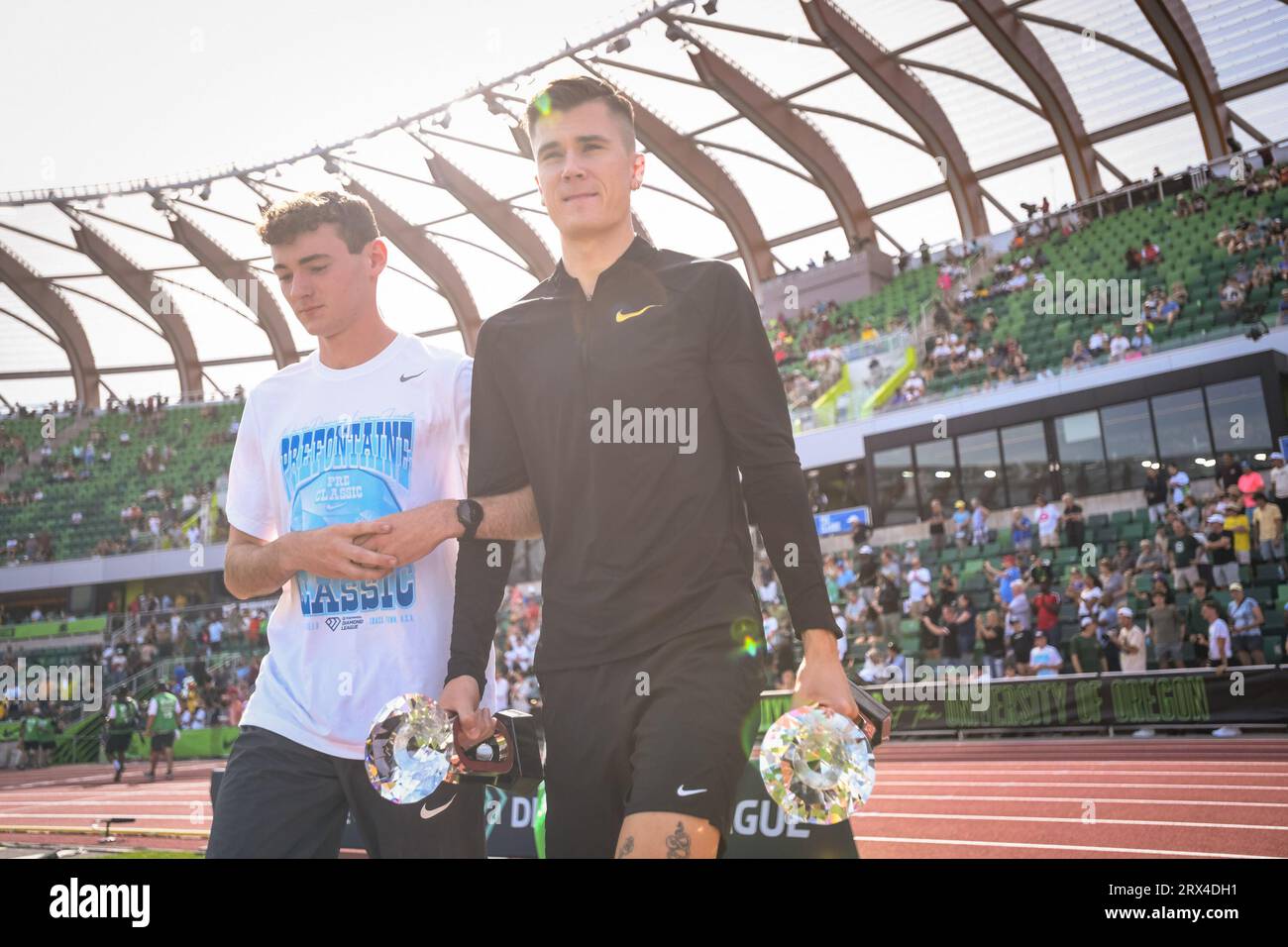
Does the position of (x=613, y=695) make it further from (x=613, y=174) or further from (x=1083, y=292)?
Result: (x=1083, y=292)

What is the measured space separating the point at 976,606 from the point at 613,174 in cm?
1543

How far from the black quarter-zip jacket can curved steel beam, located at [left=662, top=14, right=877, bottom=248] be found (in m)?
24.3

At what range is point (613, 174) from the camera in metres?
2.66

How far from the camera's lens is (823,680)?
218 cm

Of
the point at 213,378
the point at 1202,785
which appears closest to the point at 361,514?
the point at 1202,785

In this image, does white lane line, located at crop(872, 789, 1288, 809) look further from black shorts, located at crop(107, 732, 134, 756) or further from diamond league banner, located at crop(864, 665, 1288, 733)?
black shorts, located at crop(107, 732, 134, 756)

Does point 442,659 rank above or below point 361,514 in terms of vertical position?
below

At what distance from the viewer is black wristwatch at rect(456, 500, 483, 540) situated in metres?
2.62

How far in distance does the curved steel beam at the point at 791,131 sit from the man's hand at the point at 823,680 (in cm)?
2493

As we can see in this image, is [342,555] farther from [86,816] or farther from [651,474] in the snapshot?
[86,816]

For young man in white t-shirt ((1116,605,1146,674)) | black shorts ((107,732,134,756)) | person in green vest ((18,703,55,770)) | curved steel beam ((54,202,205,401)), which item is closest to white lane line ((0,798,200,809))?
black shorts ((107,732,134,756))

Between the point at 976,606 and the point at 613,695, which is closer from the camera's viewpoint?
the point at 613,695

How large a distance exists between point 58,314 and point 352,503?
40236 millimetres

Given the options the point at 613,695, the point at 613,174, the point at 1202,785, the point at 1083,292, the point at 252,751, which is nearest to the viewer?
the point at 613,695
